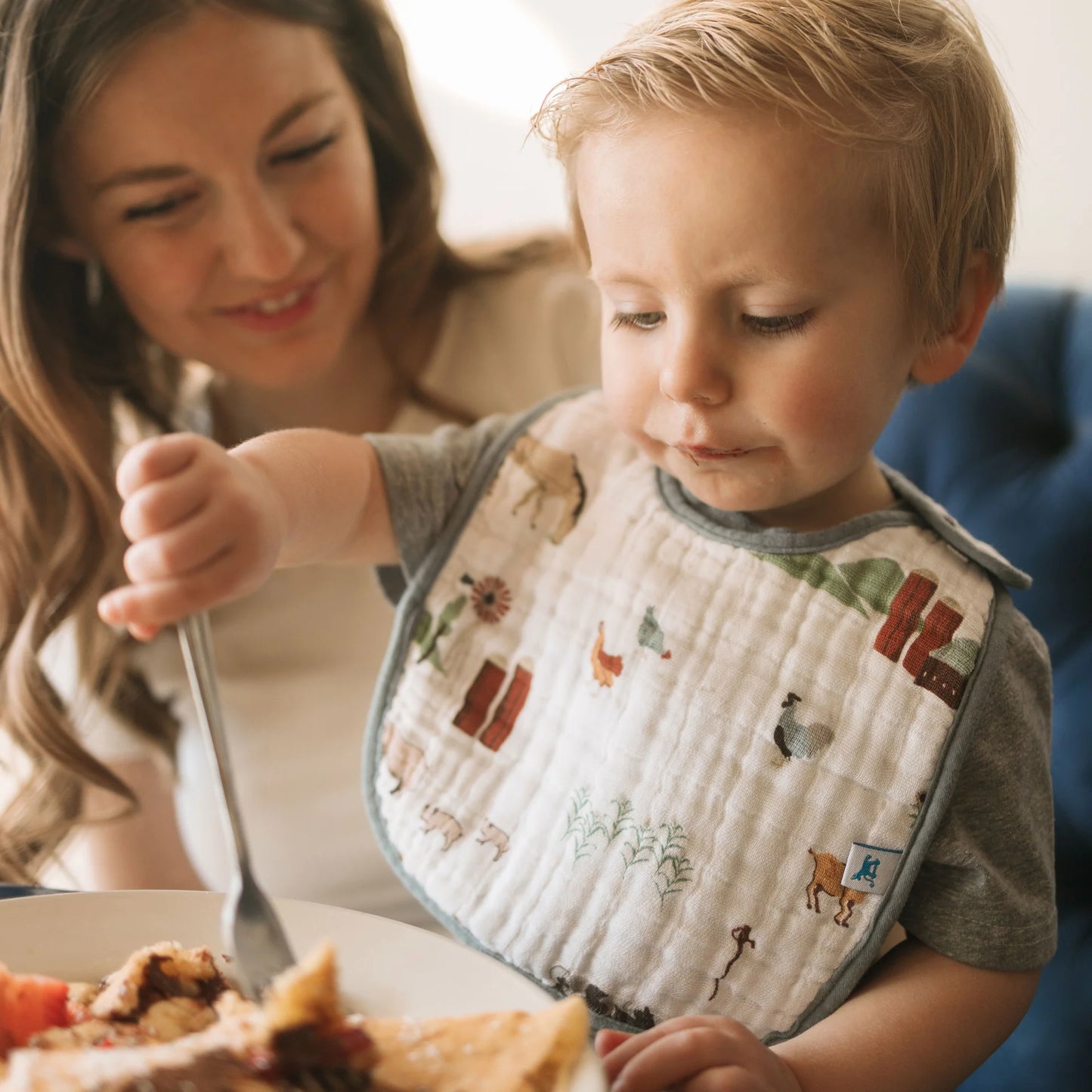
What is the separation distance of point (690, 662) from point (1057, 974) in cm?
45

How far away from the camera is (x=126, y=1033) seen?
581mm

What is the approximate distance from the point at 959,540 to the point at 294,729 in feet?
2.43

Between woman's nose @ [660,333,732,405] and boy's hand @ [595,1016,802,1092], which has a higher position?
woman's nose @ [660,333,732,405]

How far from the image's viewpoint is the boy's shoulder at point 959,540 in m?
0.87

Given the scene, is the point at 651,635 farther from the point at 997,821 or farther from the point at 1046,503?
the point at 1046,503

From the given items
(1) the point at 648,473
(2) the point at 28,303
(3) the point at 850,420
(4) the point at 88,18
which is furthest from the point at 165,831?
(3) the point at 850,420

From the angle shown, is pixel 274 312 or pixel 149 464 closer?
pixel 149 464

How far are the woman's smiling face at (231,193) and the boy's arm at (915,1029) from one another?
2.54 feet

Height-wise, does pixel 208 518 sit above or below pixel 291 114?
below

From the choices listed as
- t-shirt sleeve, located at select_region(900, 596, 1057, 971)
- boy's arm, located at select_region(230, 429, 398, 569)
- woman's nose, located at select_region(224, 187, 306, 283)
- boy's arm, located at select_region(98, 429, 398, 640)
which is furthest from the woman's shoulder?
t-shirt sleeve, located at select_region(900, 596, 1057, 971)

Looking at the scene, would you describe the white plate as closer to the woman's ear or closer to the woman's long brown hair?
the woman's long brown hair

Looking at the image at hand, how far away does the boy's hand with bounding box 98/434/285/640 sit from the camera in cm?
59

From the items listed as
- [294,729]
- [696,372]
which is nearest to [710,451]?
[696,372]

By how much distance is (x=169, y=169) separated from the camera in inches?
39.8
